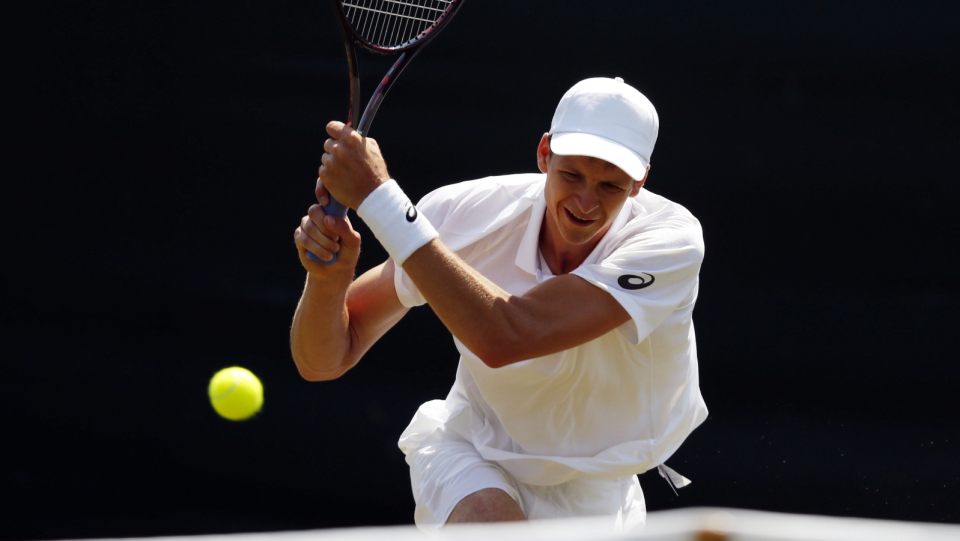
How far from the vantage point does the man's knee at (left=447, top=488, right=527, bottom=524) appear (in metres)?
2.04

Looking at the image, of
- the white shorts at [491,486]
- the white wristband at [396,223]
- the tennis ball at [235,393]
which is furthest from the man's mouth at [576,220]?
the tennis ball at [235,393]

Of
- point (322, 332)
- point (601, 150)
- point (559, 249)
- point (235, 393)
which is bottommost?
point (235, 393)

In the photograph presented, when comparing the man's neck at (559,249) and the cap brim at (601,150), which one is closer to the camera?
the cap brim at (601,150)

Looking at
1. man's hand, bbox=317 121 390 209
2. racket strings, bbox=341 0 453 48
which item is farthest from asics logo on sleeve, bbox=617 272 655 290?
racket strings, bbox=341 0 453 48

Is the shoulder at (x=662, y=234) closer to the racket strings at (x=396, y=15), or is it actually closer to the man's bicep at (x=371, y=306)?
the man's bicep at (x=371, y=306)

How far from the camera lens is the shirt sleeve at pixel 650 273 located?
75.2 inches

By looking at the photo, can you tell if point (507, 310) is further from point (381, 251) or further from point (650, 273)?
point (381, 251)

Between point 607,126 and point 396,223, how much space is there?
52 centimetres

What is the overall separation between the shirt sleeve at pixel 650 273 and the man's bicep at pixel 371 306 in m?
0.51

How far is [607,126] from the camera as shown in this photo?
204 centimetres

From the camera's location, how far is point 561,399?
84.4 inches

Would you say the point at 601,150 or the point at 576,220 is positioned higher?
the point at 601,150

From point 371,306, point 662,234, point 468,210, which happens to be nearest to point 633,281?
point 662,234

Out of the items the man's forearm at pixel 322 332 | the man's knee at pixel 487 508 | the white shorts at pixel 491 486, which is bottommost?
the white shorts at pixel 491 486
